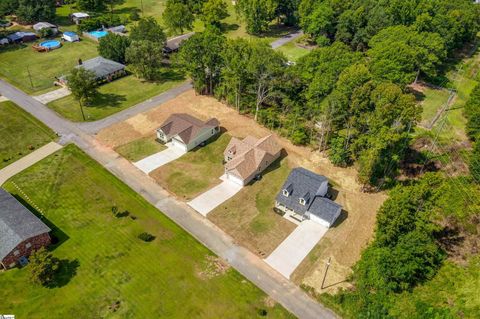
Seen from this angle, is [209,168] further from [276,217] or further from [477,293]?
[477,293]

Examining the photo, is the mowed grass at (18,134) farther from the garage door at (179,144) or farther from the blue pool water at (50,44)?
the blue pool water at (50,44)

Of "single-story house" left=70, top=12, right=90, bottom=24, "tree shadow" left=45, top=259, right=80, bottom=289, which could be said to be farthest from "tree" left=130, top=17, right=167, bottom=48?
"tree shadow" left=45, top=259, right=80, bottom=289

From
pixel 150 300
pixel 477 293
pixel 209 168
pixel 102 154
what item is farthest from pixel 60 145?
pixel 477 293

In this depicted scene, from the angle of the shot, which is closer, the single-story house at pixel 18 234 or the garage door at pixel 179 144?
the single-story house at pixel 18 234

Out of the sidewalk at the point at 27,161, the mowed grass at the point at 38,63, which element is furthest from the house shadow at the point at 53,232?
the mowed grass at the point at 38,63

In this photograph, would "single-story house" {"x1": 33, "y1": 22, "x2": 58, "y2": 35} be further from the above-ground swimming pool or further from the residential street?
the residential street

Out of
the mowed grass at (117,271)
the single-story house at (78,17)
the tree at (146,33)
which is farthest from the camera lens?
the single-story house at (78,17)

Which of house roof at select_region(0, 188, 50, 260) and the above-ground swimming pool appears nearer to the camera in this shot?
house roof at select_region(0, 188, 50, 260)
